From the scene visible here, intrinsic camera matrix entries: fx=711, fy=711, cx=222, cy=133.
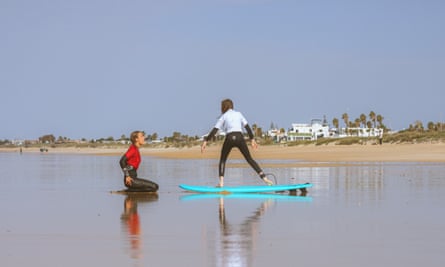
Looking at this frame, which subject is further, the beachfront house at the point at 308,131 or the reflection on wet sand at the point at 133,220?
the beachfront house at the point at 308,131

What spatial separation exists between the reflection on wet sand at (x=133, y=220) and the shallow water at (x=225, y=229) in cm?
1

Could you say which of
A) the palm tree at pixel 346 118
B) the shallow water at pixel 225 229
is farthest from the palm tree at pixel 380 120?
the shallow water at pixel 225 229

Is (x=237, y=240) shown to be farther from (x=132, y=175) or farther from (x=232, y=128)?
(x=232, y=128)

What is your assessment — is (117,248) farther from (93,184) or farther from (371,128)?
(371,128)

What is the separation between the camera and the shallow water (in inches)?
256

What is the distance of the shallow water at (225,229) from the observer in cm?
649

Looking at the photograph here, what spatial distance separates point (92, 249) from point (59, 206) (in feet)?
15.6

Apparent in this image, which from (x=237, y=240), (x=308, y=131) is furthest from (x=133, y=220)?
(x=308, y=131)

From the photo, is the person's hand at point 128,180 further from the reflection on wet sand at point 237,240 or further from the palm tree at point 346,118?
the palm tree at point 346,118

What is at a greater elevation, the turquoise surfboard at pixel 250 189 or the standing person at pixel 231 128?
the standing person at pixel 231 128

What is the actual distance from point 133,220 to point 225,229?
1.59 meters

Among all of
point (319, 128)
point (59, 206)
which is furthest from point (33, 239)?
point (319, 128)

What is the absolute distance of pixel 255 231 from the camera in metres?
8.29

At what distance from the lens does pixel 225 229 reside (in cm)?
849
